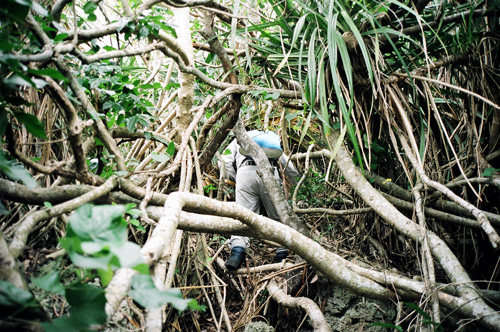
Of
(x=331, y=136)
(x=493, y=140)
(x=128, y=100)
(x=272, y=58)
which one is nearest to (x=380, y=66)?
(x=331, y=136)

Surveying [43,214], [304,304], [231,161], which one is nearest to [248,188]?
[231,161]

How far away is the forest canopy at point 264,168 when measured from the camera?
924 millimetres

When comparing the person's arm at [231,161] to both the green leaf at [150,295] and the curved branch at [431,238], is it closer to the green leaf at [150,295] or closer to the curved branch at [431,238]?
the curved branch at [431,238]

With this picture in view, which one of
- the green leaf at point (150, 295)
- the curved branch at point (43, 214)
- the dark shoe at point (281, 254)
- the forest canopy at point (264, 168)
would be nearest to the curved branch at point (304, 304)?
the forest canopy at point (264, 168)

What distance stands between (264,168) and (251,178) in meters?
0.51

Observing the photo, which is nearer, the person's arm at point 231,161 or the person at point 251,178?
the person at point 251,178

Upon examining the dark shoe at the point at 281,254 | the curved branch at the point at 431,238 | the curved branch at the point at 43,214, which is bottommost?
the dark shoe at the point at 281,254

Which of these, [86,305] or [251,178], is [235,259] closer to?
[251,178]

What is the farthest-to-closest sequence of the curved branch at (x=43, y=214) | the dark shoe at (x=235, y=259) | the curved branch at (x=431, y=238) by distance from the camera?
the dark shoe at (x=235, y=259) → the curved branch at (x=431, y=238) → the curved branch at (x=43, y=214)

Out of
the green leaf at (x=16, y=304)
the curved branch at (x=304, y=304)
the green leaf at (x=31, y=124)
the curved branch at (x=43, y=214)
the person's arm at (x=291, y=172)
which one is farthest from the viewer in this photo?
the person's arm at (x=291, y=172)

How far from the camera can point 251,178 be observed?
2.99 meters

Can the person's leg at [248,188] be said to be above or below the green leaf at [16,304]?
below

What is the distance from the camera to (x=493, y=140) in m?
2.01

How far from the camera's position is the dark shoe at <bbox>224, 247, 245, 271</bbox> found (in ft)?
8.54
